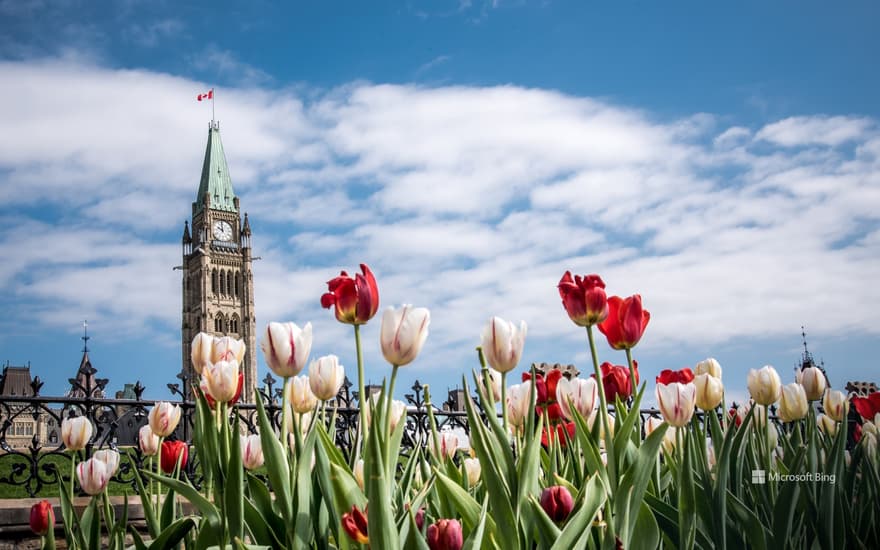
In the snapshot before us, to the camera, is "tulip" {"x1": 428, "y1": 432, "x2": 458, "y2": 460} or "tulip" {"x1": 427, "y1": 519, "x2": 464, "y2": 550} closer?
"tulip" {"x1": 427, "y1": 519, "x2": 464, "y2": 550}

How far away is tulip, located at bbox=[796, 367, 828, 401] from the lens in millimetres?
3385

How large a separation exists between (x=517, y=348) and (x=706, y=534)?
3.09 feet

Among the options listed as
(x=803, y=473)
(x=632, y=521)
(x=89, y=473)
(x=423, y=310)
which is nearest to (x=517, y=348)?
(x=423, y=310)

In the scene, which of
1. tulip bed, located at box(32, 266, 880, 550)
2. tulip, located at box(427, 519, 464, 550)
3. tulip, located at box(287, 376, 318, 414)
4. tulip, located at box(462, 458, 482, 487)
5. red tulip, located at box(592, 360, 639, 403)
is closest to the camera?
tulip, located at box(427, 519, 464, 550)

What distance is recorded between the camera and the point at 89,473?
10.7 ft

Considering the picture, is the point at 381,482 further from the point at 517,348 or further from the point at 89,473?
the point at 89,473

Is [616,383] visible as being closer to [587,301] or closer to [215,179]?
[587,301]

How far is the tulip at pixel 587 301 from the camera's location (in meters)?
2.25

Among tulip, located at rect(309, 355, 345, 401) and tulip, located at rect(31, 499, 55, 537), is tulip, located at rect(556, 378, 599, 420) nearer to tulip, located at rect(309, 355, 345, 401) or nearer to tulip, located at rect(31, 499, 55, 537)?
tulip, located at rect(309, 355, 345, 401)

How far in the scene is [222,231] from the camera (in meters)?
85.3

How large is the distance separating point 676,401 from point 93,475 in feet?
7.76

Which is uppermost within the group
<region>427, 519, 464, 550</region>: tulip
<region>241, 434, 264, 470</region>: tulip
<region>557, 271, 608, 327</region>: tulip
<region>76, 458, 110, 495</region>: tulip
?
<region>557, 271, 608, 327</region>: tulip

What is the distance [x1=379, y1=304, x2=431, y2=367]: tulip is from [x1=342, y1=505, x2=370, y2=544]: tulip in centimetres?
36

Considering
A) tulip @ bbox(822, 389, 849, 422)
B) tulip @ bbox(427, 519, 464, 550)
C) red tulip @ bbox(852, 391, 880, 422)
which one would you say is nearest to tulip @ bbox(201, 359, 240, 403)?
tulip @ bbox(427, 519, 464, 550)
